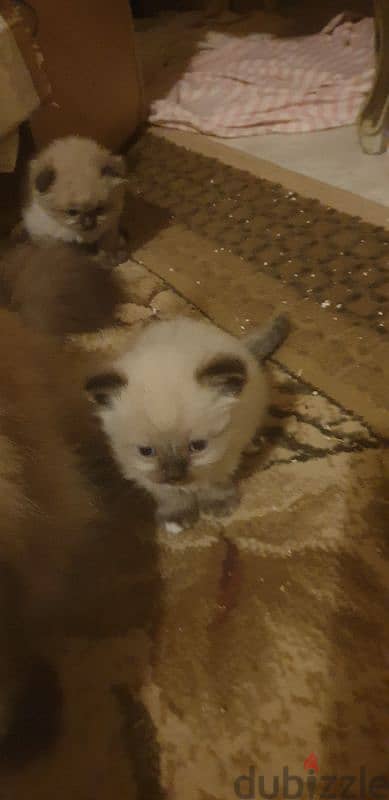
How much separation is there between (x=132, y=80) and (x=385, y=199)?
1075mm

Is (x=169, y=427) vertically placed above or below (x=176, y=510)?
above

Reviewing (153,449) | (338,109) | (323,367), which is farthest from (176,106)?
(153,449)

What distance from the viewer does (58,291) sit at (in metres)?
1.32

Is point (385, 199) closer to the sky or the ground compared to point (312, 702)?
closer to the sky

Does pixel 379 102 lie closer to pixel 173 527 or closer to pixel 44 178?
pixel 44 178

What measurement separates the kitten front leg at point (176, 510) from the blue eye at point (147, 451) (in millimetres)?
125

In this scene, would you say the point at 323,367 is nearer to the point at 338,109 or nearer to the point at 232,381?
the point at 232,381

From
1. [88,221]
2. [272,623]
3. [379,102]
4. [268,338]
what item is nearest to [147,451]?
[272,623]

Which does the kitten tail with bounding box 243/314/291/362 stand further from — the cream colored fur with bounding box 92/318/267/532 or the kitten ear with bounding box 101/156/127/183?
the kitten ear with bounding box 101/156/127/183

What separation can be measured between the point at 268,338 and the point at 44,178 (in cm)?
79

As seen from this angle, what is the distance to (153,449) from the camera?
33.8 inches

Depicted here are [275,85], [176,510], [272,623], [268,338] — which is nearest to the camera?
[272,623]

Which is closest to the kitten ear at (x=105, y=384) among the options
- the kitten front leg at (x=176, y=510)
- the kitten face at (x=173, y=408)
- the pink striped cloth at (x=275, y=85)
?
the kitten face at (x=173, y=408)

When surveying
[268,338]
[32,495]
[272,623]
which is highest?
[32,495]
